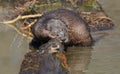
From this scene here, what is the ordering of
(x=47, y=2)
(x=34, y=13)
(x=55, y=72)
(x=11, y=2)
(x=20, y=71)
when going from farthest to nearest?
(x=11, y=2), (x=47, y=2), (x=34, y=13), (x=20, y=71), (x=55, y=72)

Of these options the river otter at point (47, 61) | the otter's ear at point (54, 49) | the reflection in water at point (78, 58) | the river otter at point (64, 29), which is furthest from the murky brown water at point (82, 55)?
the otter's ear at point (54, 49)

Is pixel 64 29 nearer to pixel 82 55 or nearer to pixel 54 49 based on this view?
pixel 82 55

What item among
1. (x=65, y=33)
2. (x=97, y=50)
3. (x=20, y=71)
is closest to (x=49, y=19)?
(x=65, y=33)

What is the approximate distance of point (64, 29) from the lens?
412 inches

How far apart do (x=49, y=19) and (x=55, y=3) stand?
12.4 ft

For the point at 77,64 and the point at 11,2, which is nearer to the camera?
the point at 77,64

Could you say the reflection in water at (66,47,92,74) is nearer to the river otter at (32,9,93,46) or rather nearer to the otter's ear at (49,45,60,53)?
the river otter at (32,9,93,46)

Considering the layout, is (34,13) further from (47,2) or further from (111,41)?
(111,41)

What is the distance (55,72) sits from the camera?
318 inches

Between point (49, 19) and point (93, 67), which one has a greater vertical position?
point (49, 19)

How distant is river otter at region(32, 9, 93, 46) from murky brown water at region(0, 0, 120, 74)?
0.83 feet

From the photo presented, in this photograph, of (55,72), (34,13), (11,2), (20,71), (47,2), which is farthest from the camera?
(11,2)

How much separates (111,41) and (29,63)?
2856mm

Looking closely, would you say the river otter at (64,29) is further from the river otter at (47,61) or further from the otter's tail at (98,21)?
the otter's tail at (98,21)
